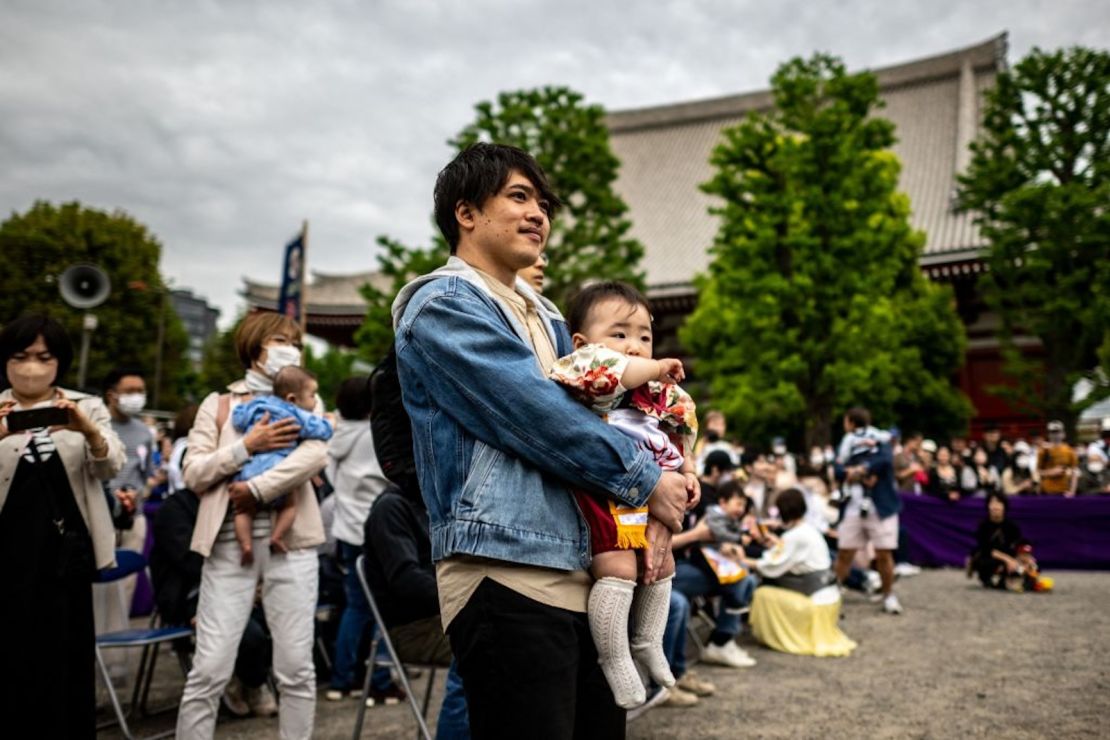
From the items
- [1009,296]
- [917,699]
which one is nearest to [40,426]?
[917,699]

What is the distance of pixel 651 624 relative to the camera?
5.45 ft

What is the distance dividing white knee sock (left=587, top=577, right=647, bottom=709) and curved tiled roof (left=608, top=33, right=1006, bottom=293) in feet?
61.4

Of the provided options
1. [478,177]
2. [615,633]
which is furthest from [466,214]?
[615,633]

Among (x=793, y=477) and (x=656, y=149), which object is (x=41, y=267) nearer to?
(x=656, y=149)

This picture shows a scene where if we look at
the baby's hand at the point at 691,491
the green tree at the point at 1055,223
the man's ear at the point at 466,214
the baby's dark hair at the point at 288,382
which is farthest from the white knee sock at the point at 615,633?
the green tree at the point at 1055,223

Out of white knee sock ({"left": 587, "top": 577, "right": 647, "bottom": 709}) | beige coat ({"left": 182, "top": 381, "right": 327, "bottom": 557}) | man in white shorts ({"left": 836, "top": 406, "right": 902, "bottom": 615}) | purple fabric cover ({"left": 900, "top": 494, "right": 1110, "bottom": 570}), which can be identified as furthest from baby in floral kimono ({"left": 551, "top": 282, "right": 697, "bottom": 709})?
purple fabric cover ({"left": 900, "top": 494, "right": 1110, "bottom": 570})

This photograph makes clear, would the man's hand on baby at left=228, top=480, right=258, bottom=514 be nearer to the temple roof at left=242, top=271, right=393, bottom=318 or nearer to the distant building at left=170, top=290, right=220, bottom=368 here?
the temple roof at left=242, top=271, right=393, bottom=318

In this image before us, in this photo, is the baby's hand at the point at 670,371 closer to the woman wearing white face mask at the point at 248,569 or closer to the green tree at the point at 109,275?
the woman wearing white face mask at the point at 248,569

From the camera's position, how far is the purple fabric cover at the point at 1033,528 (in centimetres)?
961

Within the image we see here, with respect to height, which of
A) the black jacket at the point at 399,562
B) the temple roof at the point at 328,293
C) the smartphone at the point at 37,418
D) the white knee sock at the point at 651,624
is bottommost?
the black jacket at the point at 399,562

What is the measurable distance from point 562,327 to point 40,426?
199 centimetres

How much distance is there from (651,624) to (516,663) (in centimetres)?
34

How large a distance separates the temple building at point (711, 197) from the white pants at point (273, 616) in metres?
17.1

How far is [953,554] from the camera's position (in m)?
10.3
